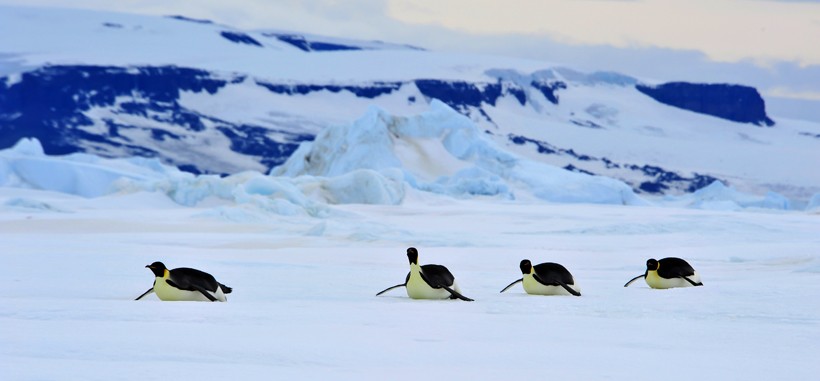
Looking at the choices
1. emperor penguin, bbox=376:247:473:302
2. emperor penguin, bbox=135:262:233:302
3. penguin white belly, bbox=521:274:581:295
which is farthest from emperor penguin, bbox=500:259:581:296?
emperor penguin, bbox=135:262:233:302

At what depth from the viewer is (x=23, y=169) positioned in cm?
3269

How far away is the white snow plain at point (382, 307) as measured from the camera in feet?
13.1

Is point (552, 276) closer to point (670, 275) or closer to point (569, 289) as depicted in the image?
point (569, 289)

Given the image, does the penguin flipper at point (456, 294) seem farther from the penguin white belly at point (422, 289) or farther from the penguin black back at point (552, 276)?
the penguin black back at point (552, 276)

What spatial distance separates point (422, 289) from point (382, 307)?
0.65 metres

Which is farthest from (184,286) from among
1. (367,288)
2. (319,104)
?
(319,104)

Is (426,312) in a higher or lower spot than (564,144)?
higher

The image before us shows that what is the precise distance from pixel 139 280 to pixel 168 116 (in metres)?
84.5

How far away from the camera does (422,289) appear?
6.76 meters

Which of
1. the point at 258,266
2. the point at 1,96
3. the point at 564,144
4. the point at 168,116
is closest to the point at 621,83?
the point at 564,144

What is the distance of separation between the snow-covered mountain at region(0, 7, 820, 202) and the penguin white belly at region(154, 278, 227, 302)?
6876 centimetres

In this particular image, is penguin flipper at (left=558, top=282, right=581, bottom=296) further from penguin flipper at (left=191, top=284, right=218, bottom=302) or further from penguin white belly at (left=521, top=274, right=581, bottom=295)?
penguin flipper at (left=191, top=284, right=218, bottom=302)

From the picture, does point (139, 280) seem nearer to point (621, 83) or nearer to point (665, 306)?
point (665, 306)

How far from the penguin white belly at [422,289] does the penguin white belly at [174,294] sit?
42.8 inches
